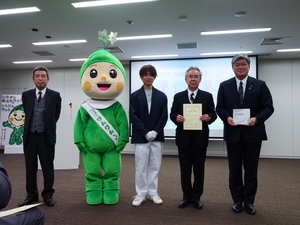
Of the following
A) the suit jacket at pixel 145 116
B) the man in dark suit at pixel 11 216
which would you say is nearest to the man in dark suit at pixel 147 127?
the suit jacket at pixel 145 116

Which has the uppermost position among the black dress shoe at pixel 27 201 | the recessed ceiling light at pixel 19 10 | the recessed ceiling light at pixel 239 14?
the recessed ceiling light at pixel 19 10

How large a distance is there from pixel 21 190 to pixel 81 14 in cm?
289

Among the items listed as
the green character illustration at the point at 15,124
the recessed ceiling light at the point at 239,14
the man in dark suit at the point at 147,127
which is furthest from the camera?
the green character illustration at the point at 15,124

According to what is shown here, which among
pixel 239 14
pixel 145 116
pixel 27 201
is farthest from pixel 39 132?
pixel 239 14

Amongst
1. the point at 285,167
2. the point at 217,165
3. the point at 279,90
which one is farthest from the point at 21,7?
the point at 279,90

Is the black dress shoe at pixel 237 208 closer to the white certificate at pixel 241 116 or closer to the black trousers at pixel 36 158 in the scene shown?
the white certificate at pixel 241 116

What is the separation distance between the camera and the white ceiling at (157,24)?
3541 millimetres

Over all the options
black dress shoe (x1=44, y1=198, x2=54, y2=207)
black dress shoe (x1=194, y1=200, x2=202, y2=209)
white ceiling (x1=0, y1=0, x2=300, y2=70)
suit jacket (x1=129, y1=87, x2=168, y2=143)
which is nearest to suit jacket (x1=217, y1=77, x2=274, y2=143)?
suit jacket (x1=129, y1=87, x2=168, y2=143)

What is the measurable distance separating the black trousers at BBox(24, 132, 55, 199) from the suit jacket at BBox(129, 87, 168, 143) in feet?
3.31

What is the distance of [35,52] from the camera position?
6.02 m

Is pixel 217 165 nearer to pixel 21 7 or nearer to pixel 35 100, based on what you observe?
pixel 35 100

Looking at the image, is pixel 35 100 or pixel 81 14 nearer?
pixel 35 100

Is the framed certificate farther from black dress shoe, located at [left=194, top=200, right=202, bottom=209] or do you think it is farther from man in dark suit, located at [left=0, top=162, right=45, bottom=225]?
man in dark suit, located at [left=0, top=162, right=45, bottom=225]

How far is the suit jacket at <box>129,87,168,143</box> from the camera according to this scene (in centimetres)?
258
